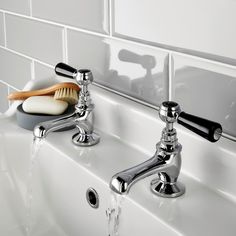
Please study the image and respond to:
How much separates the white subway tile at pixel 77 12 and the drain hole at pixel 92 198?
0.25m

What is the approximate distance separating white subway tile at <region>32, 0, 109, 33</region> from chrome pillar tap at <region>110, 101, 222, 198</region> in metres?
0.26

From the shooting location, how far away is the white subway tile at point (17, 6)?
0.95 m

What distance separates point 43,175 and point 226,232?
0.33m

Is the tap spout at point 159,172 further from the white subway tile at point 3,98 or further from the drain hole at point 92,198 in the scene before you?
the white subway tile at point 3,98

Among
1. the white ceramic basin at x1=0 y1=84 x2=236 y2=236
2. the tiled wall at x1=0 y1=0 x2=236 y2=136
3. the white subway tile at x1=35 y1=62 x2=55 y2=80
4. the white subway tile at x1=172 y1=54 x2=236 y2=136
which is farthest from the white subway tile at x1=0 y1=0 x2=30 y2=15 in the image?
the white subway tile at x1=172 y1=54 x2=236 y2=136

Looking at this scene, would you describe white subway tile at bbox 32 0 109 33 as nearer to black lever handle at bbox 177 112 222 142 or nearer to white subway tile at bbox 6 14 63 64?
white subway tile at bbox 6 14 63 64

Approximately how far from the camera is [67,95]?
726 millimetres

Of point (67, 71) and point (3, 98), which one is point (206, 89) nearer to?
point (67, 71)

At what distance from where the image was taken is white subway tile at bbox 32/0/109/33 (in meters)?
0.72

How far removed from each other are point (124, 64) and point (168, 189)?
0.22 meters

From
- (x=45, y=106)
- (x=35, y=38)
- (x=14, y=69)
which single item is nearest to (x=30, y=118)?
(x=45, y=106)

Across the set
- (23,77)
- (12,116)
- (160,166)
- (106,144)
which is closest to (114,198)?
(160,166)

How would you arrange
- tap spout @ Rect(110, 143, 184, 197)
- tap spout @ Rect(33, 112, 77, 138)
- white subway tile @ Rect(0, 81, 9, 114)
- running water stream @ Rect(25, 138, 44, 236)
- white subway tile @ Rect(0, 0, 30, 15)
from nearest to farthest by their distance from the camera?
tap spout @ Rect(110, 143, 184, 197) < tap spout @ Rect(33, 112, 77, 138) < running water stream @ Rect(25, 138, 44, 236) < white subway tile @ Rect(0, 0, 30, 15) < white subway tile @ Rect(0, 81, 9, 114)

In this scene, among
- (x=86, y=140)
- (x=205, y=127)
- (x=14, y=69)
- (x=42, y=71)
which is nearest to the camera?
(x=205, y=127)
